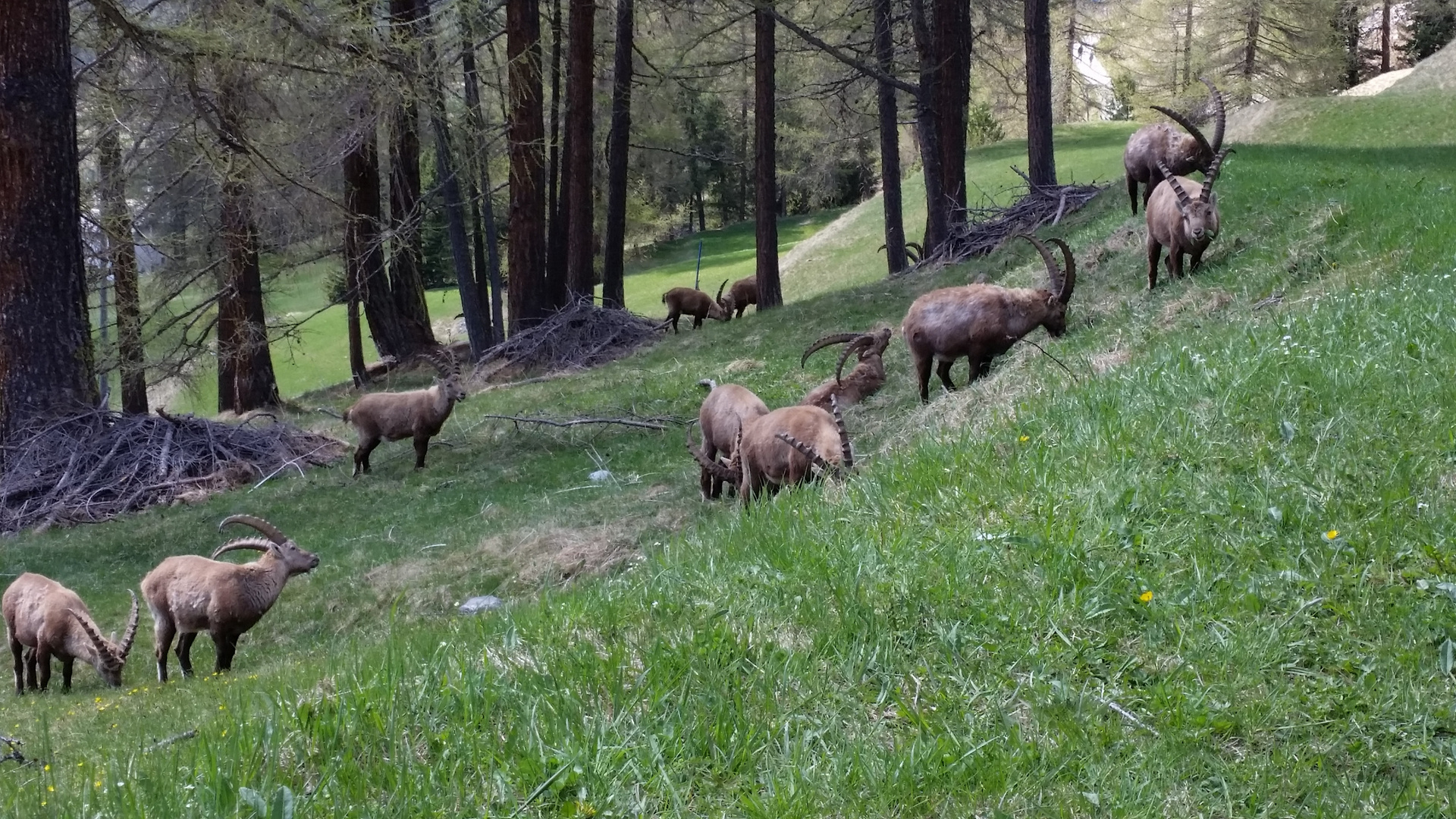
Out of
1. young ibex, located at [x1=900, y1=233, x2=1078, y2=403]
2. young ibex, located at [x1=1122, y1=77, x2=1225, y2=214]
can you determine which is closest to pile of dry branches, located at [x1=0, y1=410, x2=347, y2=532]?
young ibex, located at [x1=900, y1=233, x2=1078, y2=403]

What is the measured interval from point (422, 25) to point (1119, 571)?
64.2ft

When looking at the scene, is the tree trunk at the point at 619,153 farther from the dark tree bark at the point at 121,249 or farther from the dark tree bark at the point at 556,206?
the dark tree bark at the point at 121,249

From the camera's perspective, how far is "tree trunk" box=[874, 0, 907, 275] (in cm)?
2662

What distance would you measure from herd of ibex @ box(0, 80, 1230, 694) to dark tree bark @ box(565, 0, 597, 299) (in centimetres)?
1368

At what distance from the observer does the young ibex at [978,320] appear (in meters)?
11.5

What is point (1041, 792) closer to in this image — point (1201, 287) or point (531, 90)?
point (1201, 287)

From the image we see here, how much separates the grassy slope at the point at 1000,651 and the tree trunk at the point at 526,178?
16598mm

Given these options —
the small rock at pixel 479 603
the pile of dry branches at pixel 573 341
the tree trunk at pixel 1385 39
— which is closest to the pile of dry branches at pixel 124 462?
the pile of dry branches at pixel 573 341

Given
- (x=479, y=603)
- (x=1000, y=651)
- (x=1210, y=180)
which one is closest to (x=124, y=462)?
(x=479, y=603)

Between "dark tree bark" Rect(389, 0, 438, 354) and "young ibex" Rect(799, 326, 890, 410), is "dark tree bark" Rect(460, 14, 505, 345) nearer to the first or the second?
"dark tree bark" Rect(389, 0, 438, 354)

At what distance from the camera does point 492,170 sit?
34.0 m

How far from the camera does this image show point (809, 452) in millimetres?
7805

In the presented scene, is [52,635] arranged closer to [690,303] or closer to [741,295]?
[690,303]

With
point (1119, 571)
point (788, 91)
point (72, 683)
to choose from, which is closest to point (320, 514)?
point (72, 683)
